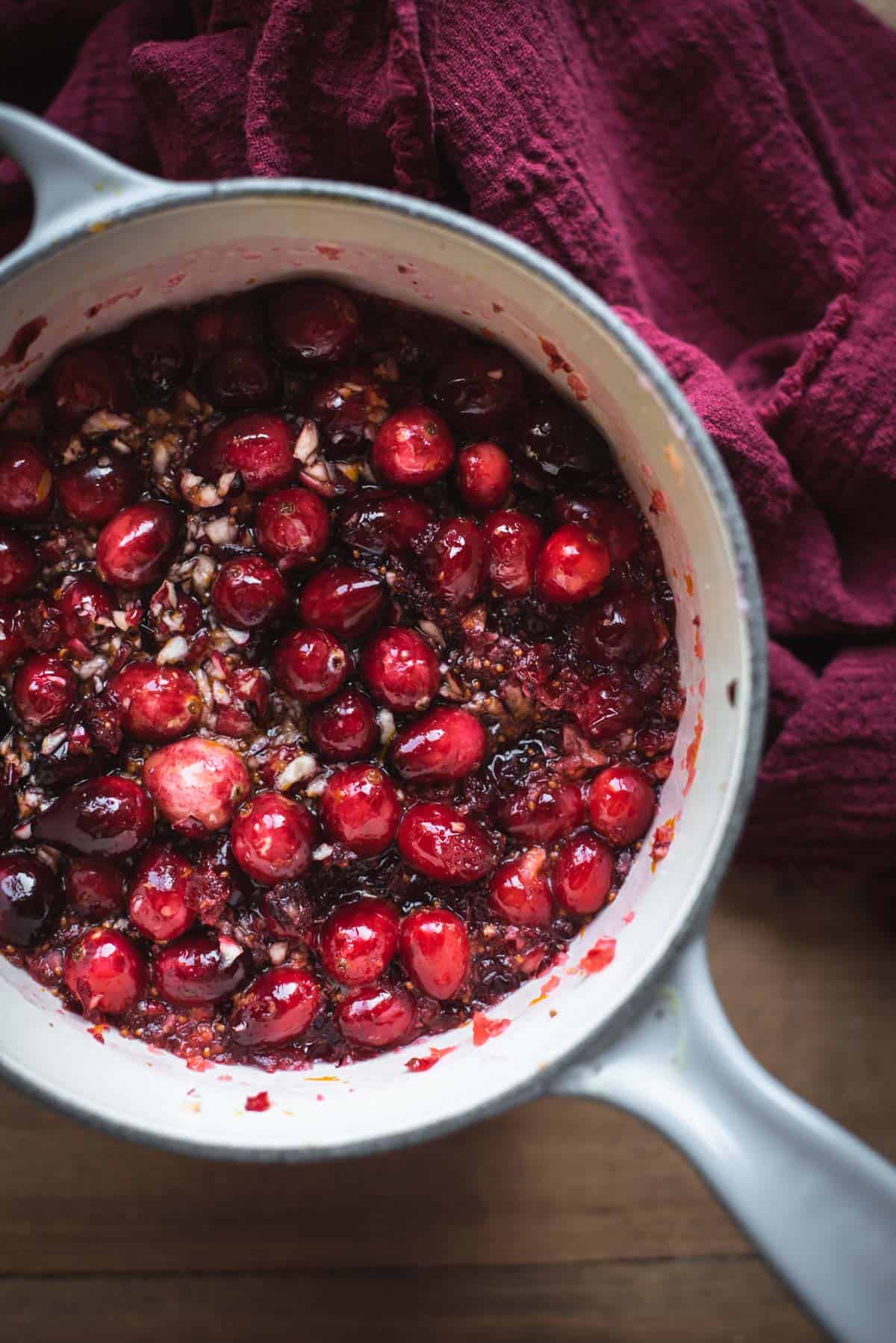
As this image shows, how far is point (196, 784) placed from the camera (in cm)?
78

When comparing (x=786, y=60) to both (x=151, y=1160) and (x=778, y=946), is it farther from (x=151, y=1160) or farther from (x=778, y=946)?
(x=151, y=1160)

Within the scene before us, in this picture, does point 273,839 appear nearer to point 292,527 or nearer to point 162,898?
point 162,898

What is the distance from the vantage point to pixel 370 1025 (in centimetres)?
79

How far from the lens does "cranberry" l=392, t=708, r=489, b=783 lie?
79cm

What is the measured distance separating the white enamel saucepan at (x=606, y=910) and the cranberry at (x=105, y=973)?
→ 0.02 m

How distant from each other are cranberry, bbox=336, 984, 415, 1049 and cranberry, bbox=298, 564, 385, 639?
26cm

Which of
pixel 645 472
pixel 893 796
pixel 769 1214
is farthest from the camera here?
pixel 893 796

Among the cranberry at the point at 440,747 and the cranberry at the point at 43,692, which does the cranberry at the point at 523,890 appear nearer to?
the cranberry at the point at 440,747

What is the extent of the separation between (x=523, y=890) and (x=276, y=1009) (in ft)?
0.64

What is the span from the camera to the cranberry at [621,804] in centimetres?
79

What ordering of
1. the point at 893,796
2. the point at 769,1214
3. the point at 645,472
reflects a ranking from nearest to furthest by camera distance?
the point at 769,1214 < the point at 645,472 < the point at 893,796

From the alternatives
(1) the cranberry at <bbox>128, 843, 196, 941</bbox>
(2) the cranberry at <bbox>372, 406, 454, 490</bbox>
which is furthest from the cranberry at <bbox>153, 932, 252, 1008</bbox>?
(2) the cranberry at <bbox>372, 406, 454, 490</bbox>

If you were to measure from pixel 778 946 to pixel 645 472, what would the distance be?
1.51 feet

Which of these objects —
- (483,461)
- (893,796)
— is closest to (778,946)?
(893,796)
